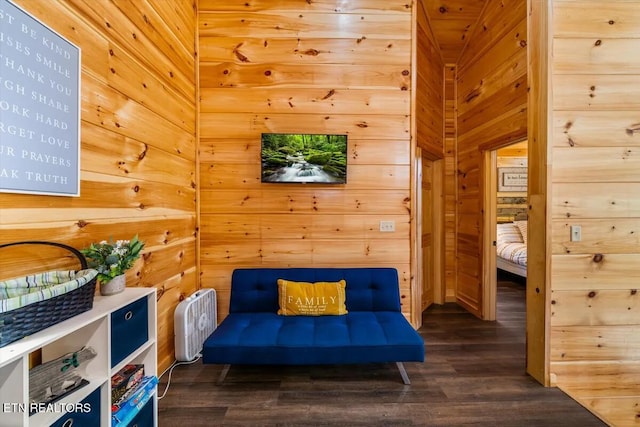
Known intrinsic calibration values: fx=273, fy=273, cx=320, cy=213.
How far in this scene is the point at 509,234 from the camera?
5020mm

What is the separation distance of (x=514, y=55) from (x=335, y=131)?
1.94 metres

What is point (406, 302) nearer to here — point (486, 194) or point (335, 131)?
point (486, 194)

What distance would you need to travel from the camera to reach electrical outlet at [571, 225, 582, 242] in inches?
78.5

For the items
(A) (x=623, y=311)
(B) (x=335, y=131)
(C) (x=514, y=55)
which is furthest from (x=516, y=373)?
(C) (x=514, y=55)

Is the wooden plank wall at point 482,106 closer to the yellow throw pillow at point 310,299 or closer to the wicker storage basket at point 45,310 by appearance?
the yellow throw pillow at point 310,299

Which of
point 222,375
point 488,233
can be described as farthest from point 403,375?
point 488,233

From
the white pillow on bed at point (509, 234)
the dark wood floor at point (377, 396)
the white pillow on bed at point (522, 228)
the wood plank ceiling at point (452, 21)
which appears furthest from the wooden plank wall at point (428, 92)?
the white pillow on bed at point (522, 228)

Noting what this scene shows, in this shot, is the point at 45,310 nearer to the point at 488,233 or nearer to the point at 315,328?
the point at 315,328

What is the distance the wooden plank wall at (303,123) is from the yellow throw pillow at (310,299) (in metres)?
0.34

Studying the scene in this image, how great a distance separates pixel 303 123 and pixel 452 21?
93.3 inches

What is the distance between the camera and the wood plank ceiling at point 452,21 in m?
3.14

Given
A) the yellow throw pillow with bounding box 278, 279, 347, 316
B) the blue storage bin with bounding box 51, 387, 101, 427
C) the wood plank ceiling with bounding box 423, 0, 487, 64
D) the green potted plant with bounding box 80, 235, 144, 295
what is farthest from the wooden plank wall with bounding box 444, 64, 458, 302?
the blue storage bin with bounding box 51, 387, 101, 427

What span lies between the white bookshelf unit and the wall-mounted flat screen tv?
1.49 m

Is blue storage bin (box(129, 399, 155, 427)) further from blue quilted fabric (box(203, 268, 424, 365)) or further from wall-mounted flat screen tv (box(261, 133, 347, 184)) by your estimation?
wall-mounted flat screen tv (box(261, 133, 347, 184))
